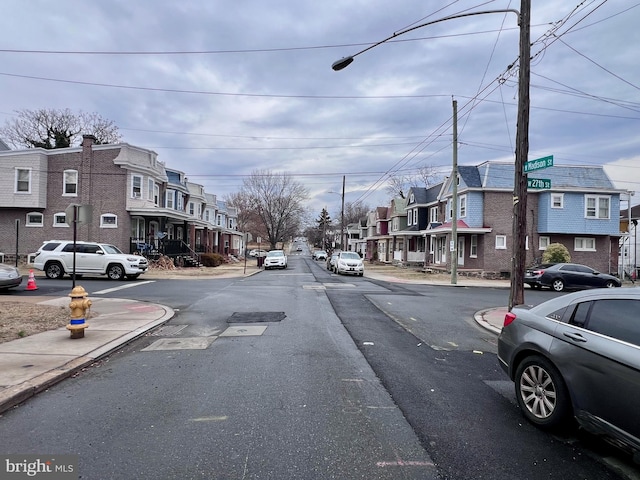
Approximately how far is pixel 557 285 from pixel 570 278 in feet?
2.33

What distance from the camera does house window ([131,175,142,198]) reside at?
2832cm

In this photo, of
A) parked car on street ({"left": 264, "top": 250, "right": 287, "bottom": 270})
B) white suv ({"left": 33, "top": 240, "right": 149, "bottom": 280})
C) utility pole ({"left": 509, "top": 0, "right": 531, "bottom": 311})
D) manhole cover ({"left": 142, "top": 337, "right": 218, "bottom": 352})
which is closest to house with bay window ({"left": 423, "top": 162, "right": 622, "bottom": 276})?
parked car on street ({"left": 264, "top": 250, "right": 287, "bottom": 270})

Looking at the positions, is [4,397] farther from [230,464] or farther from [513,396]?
[513,396]

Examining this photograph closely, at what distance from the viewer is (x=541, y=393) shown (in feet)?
13.4

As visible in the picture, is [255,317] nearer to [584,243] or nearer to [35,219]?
[35,219]

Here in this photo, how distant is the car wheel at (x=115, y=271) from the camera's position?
19.9 meters

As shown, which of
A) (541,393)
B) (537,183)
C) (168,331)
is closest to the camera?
(541,393)

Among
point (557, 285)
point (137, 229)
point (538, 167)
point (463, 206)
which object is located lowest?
point (557, 285)

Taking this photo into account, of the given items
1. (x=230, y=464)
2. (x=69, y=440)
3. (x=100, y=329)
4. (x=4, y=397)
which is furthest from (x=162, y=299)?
(x=230, y=464)

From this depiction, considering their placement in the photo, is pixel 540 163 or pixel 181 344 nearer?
pixel 181 344

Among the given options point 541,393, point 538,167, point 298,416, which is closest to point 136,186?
point 538,167

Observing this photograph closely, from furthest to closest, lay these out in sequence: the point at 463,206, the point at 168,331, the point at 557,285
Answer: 1. the point at 463,206
2. the point at 557,285
3. the point at 168,331

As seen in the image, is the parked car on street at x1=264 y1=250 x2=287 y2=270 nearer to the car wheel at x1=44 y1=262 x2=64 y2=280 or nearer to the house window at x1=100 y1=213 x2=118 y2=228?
the house window at x1=100 y1=213 x2=118 y2=228

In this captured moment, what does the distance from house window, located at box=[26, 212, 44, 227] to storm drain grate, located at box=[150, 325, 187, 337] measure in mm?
24836
